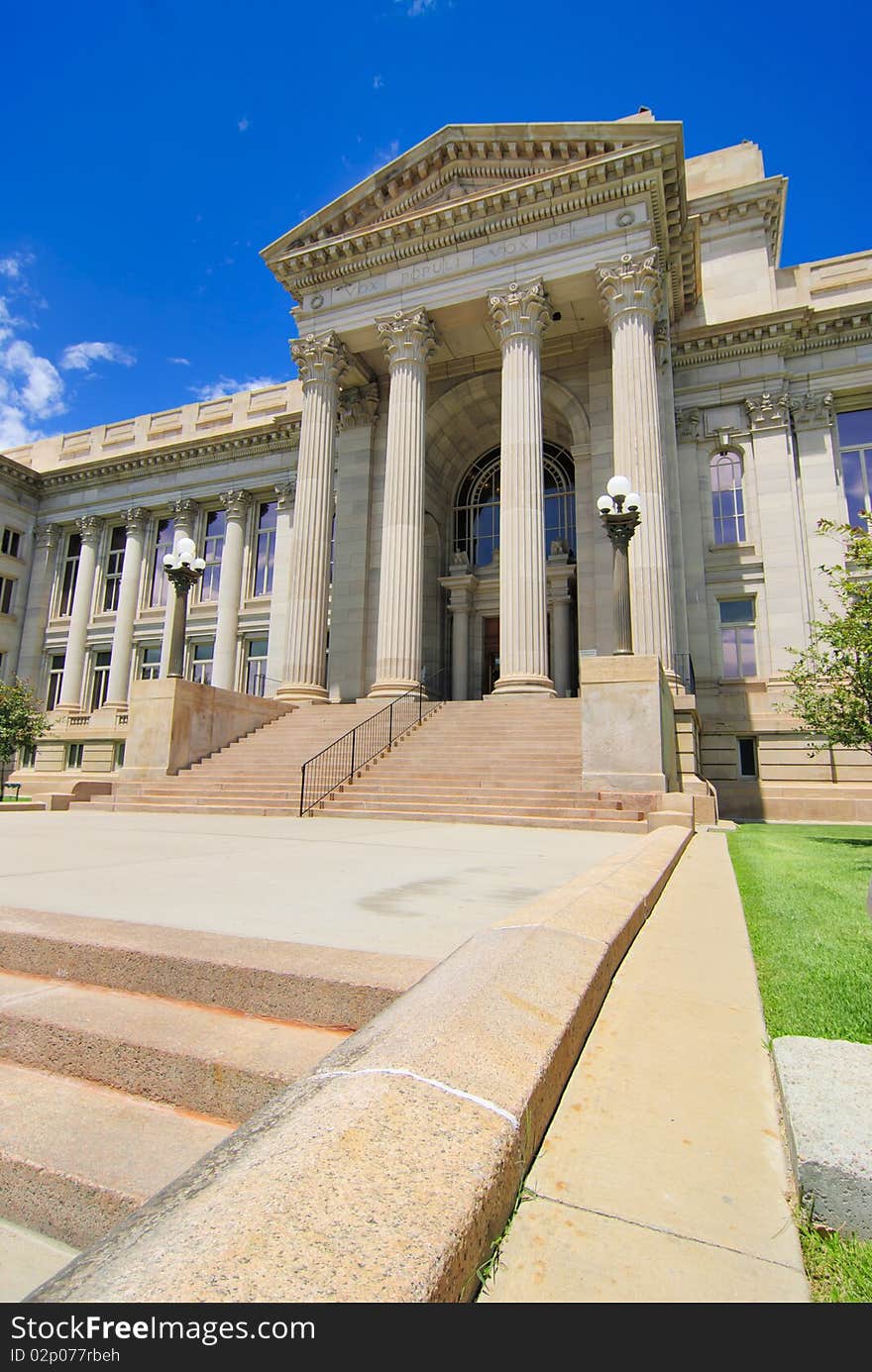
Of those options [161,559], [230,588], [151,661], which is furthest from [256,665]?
[161,559]

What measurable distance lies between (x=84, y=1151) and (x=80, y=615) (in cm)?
3662

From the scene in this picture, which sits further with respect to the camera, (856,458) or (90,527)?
(90,527)

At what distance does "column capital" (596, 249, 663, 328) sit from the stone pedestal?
12170mm

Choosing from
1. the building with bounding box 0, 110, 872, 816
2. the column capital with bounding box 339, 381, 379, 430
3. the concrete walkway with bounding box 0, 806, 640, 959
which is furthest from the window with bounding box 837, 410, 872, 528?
the concrete walkway with bounding box 0, 806, 640, 959

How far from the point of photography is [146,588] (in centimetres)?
3388

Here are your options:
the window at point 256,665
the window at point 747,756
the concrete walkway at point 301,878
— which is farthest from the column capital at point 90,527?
the window at point 747,756

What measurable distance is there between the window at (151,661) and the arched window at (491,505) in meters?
15.1

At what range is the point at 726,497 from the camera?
23.9 meters

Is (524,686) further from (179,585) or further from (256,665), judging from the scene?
(256,665)

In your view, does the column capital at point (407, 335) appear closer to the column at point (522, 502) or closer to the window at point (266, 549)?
the column at point (522, 502)

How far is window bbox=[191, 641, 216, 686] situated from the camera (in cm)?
3153

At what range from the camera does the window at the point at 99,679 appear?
3369 centimetres

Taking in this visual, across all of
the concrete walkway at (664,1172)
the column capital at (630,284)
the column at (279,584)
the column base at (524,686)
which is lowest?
the concrete walkway at (664,1172)

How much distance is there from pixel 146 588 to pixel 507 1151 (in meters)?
35.9
